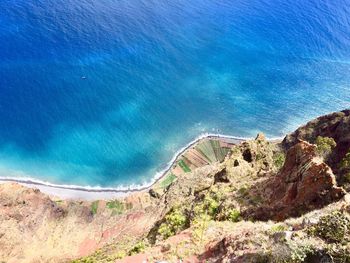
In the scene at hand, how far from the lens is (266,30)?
163m

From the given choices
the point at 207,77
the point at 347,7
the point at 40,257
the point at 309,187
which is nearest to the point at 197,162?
the point at 207,77

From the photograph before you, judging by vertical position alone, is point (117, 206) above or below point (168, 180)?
below

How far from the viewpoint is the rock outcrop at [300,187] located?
30062mm

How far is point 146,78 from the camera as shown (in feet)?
432

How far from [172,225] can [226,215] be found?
6.08 m

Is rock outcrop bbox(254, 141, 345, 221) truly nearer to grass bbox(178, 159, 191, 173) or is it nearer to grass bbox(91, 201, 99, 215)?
grass bbox(91, 201, 99, 215)

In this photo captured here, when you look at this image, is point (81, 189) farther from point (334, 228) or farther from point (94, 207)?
point (334, 228)

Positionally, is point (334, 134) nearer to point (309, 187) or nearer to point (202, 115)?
point (309, 187)

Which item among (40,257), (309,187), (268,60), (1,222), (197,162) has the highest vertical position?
(268,60)

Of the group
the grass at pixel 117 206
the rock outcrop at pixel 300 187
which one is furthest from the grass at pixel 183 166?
the rock outcrop at pixel 300 187

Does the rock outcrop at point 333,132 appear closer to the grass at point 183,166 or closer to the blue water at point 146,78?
the grass at point 183,166

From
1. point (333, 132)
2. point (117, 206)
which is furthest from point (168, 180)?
point (333, 132)

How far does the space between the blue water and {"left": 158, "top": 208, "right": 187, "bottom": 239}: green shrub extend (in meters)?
62.2

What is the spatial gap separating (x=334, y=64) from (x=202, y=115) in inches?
2481
